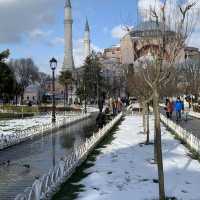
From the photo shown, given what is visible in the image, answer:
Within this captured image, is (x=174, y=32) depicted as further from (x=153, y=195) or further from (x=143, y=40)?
(x=153, y=195)

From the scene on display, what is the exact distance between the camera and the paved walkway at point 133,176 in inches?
388

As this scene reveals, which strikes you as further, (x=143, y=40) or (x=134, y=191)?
(x=143, y=40)

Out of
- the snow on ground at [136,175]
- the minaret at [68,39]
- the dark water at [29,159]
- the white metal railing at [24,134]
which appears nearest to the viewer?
the snow on ground at [136,175]

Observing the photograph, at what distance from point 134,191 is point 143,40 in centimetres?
371

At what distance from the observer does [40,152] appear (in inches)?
676

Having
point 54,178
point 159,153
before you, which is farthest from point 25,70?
point 159,153

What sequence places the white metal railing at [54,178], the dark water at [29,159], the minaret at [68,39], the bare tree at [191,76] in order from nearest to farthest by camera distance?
the white metal railing at [54,178] → the dark water at [29,159] → the bare tree at [191,76] → the minaret at [68,39]

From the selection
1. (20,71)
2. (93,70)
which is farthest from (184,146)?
(20,71)

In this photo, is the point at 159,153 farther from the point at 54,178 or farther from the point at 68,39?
the point at 68,39

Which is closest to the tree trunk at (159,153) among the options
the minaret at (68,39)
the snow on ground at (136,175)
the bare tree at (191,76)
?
the snow on ground at (136,175)

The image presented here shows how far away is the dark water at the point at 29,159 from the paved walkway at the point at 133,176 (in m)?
1.32

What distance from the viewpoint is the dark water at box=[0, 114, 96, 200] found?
11391 mm

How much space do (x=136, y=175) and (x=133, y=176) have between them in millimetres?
159

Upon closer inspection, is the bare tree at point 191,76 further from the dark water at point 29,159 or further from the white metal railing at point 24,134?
the dark water at point 29,159
